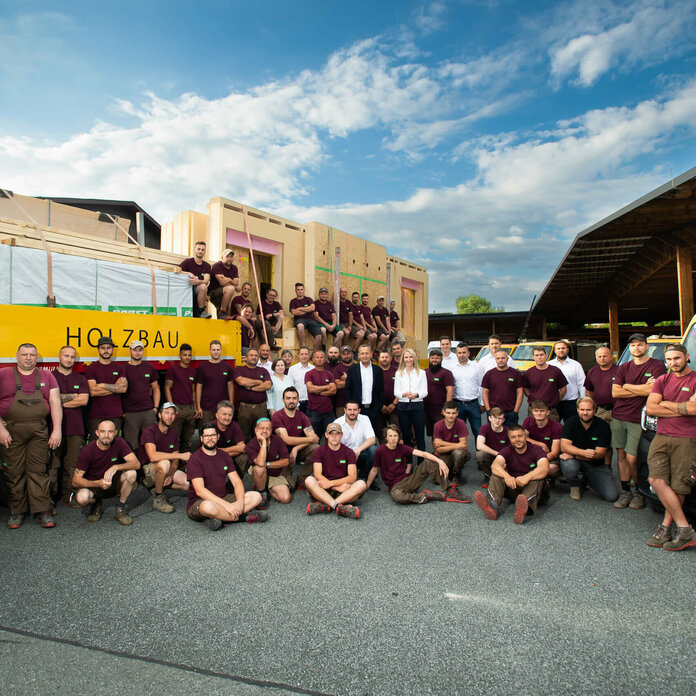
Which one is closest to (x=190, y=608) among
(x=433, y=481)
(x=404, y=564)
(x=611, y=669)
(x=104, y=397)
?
(x=404, y=564)

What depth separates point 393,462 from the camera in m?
5.98

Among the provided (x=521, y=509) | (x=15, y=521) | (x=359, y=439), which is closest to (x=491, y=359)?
(x=359, y=439)

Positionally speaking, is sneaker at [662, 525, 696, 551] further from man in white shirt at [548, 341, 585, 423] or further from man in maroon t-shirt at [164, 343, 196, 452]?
man in maroon t-shirt at [164, 343, 196, 452]

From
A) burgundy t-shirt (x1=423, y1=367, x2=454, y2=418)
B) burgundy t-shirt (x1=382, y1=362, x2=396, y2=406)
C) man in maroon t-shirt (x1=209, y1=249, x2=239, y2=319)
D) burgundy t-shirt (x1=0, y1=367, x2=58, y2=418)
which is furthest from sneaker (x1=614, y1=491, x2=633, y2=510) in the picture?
man in maroon t-shirt (x1=209, y1=249, x2=239, y2=319)

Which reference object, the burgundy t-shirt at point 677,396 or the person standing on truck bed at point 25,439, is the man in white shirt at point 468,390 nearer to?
the burgundy t-shirt at point 677,396

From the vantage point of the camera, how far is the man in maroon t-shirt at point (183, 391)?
6965 mm

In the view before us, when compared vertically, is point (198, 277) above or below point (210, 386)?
above

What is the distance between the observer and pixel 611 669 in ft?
8.68

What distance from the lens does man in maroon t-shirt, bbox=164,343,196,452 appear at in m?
6.96

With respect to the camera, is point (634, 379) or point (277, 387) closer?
point (634, 379)

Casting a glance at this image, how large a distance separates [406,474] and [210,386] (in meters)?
3.16

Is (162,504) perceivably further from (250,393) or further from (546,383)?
(546,383)

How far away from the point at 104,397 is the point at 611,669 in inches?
224

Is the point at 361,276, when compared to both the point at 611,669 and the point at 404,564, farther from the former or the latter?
the point at 611,669
